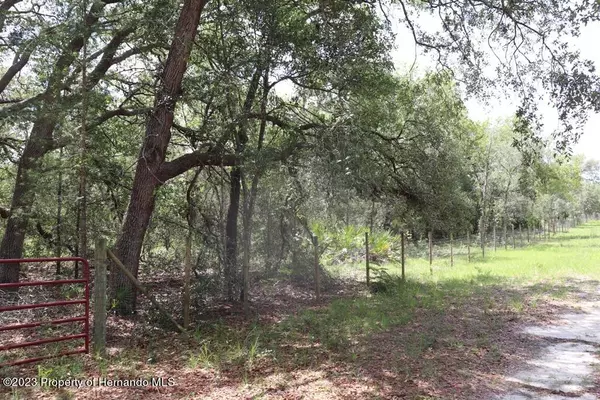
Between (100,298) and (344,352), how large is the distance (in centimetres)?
355

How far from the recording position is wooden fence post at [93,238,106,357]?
6227 mm

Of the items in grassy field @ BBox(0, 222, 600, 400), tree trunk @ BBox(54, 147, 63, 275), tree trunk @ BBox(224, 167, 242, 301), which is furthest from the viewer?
tree trunk @ BBox(54, 147, 63, 275)

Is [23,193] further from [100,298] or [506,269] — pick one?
[506,269]

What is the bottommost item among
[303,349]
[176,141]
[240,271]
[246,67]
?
[303,349]

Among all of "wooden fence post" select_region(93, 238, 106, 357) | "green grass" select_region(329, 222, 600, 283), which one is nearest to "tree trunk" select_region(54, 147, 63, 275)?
"wooden fence post" select_region(93, 238, 106, 357)

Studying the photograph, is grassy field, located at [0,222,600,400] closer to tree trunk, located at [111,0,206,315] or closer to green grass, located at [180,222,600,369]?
green grass, located at [180,222,600,369]

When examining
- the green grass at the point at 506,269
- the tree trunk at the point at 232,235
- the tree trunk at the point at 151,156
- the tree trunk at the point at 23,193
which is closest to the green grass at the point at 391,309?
the green grass at the point at 506,269

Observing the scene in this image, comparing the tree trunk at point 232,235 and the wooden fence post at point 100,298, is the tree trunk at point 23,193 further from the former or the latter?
the tree trunk at point 232,235

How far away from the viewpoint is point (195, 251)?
9.66 m

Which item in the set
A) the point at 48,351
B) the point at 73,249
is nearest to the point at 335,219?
the point at 48,351

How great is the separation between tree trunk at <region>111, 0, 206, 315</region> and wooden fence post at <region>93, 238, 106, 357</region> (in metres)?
2.04

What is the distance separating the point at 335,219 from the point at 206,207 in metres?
3.19

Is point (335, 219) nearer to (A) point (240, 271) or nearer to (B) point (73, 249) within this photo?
(A) point (240, 271)

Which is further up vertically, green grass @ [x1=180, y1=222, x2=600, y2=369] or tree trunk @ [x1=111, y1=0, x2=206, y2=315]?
tree trunk @ [x1=111, y1=0, x2=206, y2=315]
